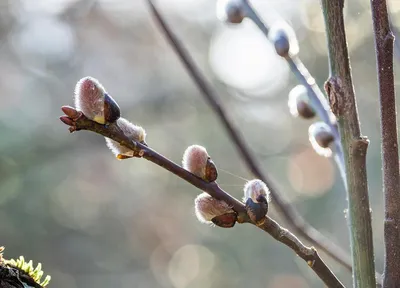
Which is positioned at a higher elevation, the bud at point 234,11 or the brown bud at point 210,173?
the bud at point 234,11

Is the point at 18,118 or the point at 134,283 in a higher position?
the point at 18,118

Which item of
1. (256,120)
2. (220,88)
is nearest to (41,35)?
(220,88)

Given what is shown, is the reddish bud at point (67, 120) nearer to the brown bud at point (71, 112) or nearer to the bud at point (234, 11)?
the brown bud at point (71, 112)

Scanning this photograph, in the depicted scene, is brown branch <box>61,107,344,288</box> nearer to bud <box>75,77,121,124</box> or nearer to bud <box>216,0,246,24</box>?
bud <box>75,77,121,124</box>

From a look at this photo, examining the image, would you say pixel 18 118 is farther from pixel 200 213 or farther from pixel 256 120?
pixel 200 213

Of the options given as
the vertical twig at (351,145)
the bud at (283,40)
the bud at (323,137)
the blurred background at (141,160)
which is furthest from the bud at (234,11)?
the blurred background at (141,160)

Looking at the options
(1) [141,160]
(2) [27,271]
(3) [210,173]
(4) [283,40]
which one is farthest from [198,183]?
(1) [141,160]

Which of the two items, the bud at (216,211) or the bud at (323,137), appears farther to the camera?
the bud at (323,137)
